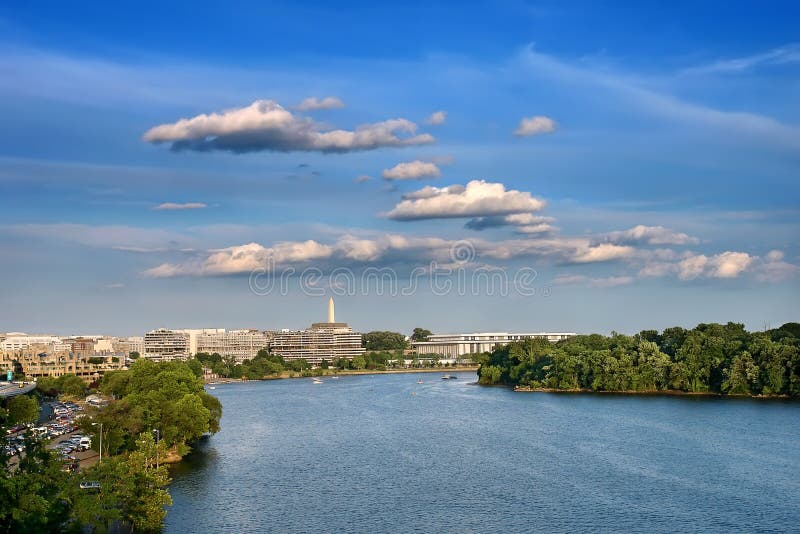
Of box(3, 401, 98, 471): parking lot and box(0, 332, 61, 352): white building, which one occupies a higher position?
box(0, 332, 61, 352): white building

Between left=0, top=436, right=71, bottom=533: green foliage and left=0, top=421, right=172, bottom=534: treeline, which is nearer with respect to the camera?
left=0, top=436, right=71, bottom=533: green foliage

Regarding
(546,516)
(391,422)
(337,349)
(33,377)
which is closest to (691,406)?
(391,422)

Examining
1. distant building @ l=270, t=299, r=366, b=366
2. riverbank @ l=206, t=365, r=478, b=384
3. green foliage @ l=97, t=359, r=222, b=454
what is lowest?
→ riverbank @ l=206, t=365, r=478, b=384

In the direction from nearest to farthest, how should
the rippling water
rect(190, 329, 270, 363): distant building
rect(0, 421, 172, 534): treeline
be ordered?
rect(0, 421, 172, 534): treeline, the rippling water, rect(190, 329, 270, 363): distant building

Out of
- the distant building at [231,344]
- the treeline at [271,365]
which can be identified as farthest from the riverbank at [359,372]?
the distant building at [231,344]

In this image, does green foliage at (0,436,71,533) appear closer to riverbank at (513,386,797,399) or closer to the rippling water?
the rippling water

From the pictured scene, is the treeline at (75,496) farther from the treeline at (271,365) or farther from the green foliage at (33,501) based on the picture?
the treeline at (271,365)

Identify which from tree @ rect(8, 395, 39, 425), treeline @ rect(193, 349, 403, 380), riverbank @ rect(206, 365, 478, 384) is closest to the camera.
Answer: tree @ rect(8, 395, 39, 425)

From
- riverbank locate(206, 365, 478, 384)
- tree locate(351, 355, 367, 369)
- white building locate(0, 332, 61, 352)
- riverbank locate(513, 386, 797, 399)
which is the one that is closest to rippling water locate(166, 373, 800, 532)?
riverbank locate(513, 386, 797, 399)
